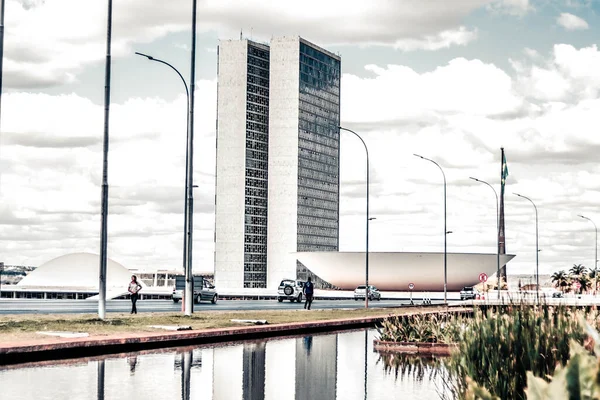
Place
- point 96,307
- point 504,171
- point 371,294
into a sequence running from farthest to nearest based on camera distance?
point 371,294
point 504,171
point 96,307

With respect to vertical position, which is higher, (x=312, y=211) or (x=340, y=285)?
(x=312, y=211)

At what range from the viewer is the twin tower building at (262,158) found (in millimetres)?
184625

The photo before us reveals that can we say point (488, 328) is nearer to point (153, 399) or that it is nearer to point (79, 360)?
point (153, 399)

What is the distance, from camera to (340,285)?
135 meters


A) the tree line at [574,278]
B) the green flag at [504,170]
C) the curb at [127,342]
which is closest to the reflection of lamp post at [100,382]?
the curb at [127,342]

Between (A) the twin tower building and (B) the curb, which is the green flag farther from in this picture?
(A) the twin tower building

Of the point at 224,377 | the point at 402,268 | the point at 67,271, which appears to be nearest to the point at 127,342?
the point at 224,377

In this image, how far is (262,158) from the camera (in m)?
189

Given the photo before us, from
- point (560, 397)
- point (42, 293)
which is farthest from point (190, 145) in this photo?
point (42, 293)

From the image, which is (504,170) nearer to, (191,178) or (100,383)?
(191,178)

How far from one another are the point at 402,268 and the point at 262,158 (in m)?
68.6

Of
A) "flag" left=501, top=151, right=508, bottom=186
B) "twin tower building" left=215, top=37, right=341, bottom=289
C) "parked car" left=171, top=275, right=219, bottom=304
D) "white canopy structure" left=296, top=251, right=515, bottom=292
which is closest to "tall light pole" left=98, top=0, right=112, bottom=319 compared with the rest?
"parked car" left=171, top=275, right=219, bottom=304

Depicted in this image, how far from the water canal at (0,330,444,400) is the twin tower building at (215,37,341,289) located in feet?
541

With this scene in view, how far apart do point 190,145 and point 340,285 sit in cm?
10328
